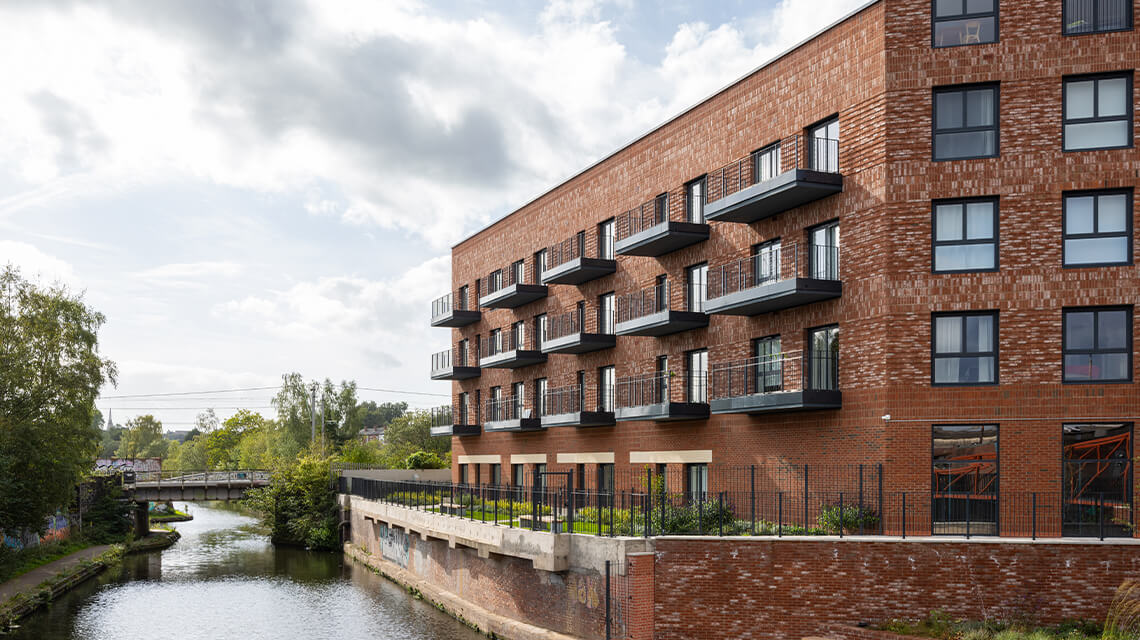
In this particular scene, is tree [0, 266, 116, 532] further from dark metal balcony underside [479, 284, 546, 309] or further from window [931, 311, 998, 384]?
window [931, 311, 998, 384]

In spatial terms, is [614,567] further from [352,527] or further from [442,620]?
[352,527]

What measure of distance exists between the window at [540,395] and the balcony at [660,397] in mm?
6948

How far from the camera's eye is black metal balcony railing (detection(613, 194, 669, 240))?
32406mm

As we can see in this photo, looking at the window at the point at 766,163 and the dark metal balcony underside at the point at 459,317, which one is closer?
the window at the point at 766,163

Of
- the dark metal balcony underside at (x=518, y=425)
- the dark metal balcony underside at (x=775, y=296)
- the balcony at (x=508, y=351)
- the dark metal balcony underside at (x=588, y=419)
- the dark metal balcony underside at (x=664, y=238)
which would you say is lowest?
the dark metal balcony underside at (x=518, y=425)

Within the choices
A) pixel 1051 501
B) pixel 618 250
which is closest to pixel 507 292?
pixel 618 250

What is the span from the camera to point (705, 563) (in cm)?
2098

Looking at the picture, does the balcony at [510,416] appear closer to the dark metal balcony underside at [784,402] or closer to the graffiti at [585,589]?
the dark metal balcony underside at [784,402]

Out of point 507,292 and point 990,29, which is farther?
point 507,292

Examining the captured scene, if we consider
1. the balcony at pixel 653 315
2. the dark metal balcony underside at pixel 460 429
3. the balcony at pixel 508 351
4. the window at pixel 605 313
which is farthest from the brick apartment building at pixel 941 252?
the dark metal balcony underside at pixel 460 429

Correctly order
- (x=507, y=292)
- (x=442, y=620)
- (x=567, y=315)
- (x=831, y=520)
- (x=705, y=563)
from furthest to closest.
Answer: (x=507, y=292)
(x=567, y=315)
(x=442, y=620)
(x=831, y=520)
(x=705, y=563)

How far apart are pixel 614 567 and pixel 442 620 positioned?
1060cm

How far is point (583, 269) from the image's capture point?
3553cm

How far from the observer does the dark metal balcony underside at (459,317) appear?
48531 mm
